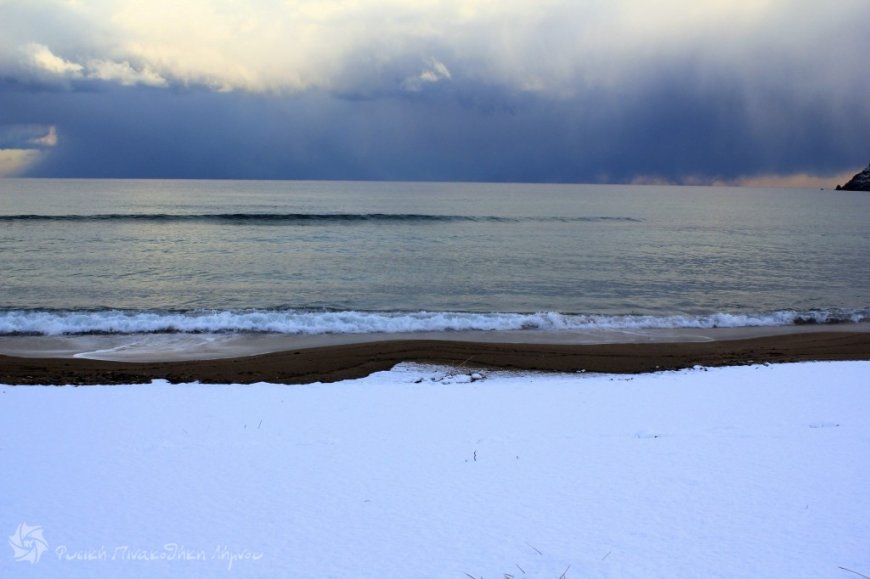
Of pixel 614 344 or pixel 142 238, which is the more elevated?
pixel 142 238

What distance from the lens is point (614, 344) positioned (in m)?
14.5

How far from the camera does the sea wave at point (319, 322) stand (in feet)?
50.4

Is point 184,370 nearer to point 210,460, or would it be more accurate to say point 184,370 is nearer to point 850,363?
point 210,460

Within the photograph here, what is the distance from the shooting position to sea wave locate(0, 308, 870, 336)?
50.4 ft

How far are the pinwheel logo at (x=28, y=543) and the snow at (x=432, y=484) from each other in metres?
0.02

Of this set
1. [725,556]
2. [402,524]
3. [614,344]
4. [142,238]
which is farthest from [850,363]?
[142,238]

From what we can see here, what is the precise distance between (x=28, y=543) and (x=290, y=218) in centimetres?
4663

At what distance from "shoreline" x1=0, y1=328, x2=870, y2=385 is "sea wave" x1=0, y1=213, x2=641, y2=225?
115ft

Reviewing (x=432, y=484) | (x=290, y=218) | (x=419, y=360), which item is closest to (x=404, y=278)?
(x=419, y=360)

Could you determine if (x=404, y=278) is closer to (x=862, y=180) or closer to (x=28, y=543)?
(x=28, y=543)

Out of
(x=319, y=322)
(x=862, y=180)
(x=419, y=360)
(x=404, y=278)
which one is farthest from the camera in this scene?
(x=862, y=180)

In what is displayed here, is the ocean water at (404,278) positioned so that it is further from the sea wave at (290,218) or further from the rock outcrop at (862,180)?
the rock outcrop at (862,180)

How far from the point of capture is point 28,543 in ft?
15.6

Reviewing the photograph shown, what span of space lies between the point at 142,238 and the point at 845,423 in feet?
115
